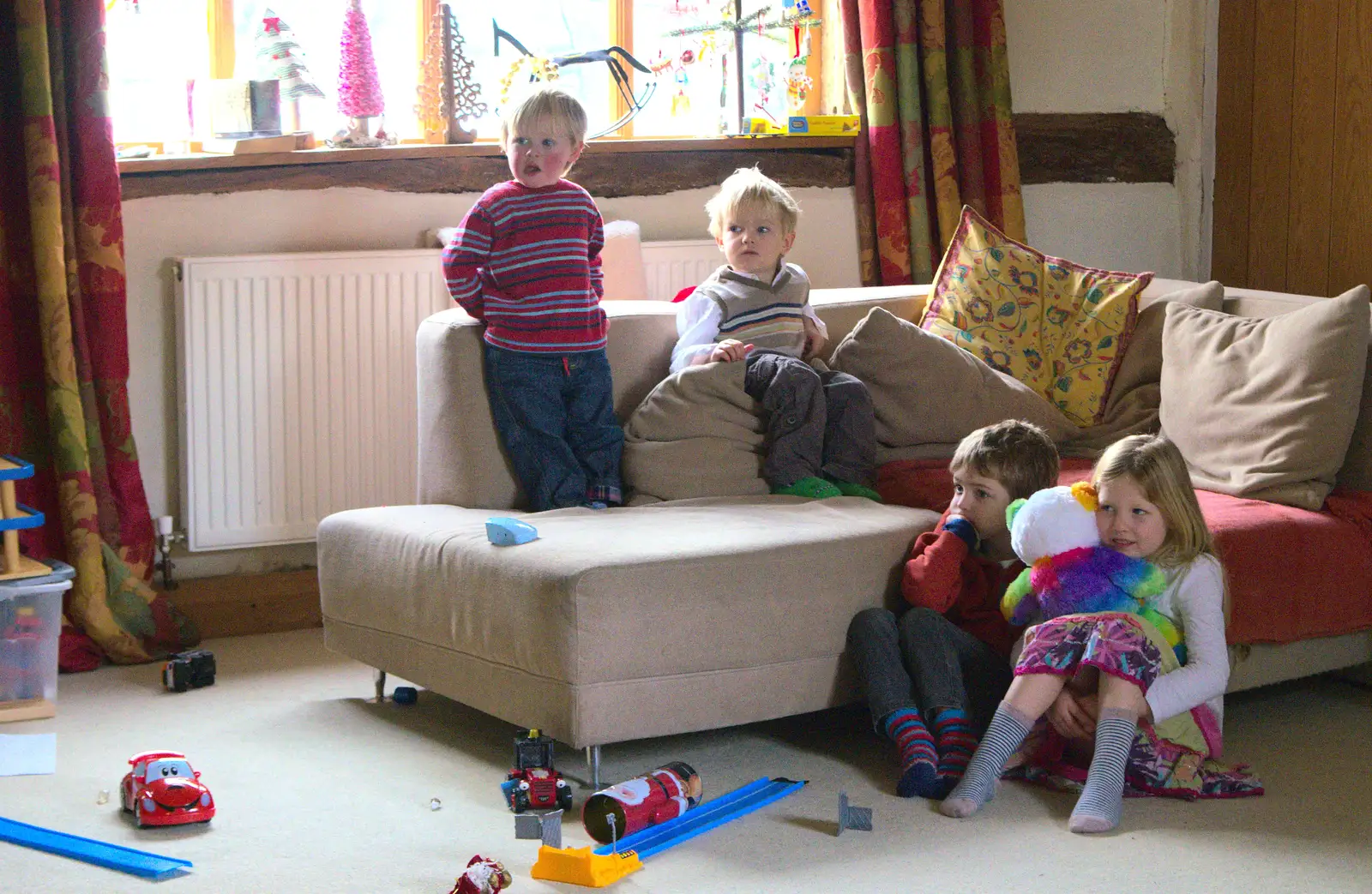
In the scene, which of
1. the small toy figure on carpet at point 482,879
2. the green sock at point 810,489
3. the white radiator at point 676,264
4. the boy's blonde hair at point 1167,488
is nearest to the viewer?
the small toy figure on carpet at point 482,879

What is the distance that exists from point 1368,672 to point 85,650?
8.49 ft

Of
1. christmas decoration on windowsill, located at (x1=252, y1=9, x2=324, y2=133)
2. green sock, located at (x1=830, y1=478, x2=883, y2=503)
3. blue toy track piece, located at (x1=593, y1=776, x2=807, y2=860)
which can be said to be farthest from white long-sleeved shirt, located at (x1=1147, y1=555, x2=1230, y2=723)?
christmas decoration on windowsill, located at (x1=252, y1=9, x2=324, y2=133)

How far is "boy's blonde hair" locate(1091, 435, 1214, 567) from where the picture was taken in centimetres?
253

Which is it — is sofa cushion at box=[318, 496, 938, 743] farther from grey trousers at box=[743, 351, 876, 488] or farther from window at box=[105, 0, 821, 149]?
window at box=[105, 0, 821, 149]

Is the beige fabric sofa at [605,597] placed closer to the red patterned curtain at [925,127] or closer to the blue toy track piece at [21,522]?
the blue toy track piece at [21,522]

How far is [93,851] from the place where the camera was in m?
2.27

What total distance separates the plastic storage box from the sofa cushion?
62 cm

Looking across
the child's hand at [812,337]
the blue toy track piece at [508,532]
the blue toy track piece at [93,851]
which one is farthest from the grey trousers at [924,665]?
the blue toy track piece at [93,851]

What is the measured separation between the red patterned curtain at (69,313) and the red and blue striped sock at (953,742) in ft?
5.73

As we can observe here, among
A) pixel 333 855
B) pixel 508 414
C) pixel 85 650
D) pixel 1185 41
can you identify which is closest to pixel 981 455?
pixel 508 414

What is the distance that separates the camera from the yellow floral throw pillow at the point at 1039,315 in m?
3.45

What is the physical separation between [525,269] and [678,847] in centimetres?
126

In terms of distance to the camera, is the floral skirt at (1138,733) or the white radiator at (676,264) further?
the white radiator at (676,264)

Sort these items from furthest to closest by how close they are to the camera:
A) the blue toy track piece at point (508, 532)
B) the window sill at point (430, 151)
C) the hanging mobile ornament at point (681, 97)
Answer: the hanging mobile ornament at point (681, 97)
the window sill at point (430, 151)
the blue toy track piece at point (508, 532)
